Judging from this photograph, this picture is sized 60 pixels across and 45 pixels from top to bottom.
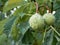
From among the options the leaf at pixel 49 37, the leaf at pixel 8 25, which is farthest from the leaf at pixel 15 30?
the leaf at pixel 49 37

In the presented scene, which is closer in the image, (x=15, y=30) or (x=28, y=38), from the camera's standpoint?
(x=15, y=30)

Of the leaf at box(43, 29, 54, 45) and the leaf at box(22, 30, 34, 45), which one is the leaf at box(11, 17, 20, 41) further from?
the leaf at box(43, 29, 54, 45)

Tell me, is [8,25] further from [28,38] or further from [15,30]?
[28,38]

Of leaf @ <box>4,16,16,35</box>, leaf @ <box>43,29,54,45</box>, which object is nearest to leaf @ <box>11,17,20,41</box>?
leaf @ <box>4,16,16,35</box>

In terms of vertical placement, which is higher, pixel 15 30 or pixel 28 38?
pixel 15 30

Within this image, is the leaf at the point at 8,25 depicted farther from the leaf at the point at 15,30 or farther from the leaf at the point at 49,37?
the leaf at the point at 49,37

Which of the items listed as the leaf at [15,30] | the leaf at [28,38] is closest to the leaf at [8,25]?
the leaf at [15,30]

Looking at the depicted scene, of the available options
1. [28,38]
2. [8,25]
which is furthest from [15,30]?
[28,38]

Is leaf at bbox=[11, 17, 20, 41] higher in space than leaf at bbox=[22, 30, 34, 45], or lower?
higher

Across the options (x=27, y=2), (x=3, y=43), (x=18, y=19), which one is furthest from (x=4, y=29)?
(x=3, y=43)

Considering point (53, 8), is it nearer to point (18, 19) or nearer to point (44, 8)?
point (44, 8)

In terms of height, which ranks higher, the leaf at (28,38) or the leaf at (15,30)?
the leaf at (15,30)

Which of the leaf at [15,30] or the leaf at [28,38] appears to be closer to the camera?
the leaf at [15,30]
